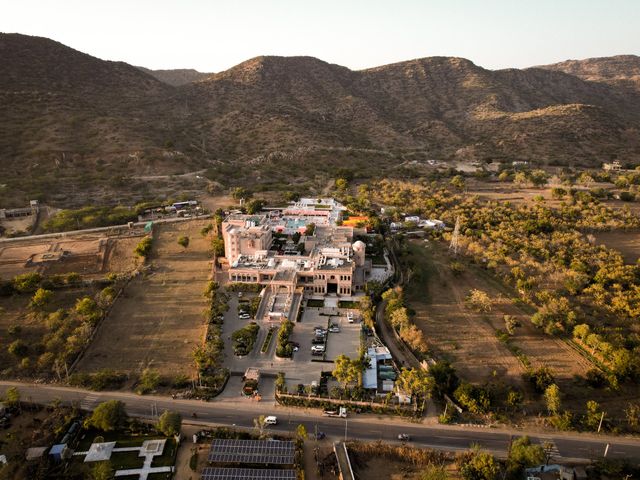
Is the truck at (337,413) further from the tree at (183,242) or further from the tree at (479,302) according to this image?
the tree at (183,242)

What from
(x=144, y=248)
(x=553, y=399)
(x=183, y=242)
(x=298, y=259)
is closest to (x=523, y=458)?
(x=553, y=399)

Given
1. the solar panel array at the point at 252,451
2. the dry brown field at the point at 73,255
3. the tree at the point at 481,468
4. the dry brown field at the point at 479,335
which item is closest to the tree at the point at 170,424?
the solar panel array at the point at 252,451

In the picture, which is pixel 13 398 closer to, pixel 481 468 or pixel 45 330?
pixel 45 330

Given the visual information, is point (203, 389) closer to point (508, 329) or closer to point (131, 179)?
point (508, 329)

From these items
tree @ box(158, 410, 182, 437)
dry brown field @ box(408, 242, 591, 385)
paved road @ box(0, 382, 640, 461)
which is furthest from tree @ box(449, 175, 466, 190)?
tree @ box(158, 410, 182, 437)

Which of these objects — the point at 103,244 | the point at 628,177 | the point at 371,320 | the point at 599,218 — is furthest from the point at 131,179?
the point at 628,177

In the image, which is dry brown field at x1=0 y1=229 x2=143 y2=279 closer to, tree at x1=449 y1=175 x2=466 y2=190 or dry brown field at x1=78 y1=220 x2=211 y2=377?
dry brown field at x1=78 y1=220 x2=211 y2=377
